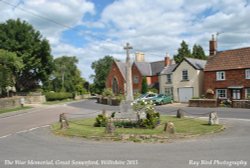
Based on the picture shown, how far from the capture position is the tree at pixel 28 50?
5581cm

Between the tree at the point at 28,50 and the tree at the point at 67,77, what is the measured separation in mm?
27296

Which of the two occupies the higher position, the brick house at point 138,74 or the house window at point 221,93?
the brick house at point 138,74

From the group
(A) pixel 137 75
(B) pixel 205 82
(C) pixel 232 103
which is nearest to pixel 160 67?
(A) pixel 137 75

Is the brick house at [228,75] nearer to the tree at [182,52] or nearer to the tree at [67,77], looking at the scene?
the tree at [182,52]

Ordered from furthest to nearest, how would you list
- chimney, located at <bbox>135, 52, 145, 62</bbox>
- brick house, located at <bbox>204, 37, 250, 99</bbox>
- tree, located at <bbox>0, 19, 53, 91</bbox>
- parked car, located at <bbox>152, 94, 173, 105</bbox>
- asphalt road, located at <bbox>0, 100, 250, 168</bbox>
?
chimney, located at <bbox>135, 52, 145, 62</bbox> < tree, located at <bbox>0, 19, 53, 91</bbox> < parked car, located at <bbox>152, 94, 173, 105</bbox> < brick house, located at <bbox>204, 37, 250, 99</bbox> < asphalt road, located at <bbox>0, 100, 250, 168</bbox>

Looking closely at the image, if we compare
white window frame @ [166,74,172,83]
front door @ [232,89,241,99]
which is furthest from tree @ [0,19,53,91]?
front door @ [232,89,241,99]

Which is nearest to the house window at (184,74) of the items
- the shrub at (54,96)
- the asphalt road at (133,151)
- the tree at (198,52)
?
the tree at (198,52)

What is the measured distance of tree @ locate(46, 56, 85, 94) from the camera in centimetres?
9381

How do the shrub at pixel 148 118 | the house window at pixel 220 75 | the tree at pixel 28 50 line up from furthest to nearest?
the tree at pixel 28 50 → the house window at pixel 220 75 → the shrub at pixel 148 118

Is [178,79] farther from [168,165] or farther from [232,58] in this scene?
[168,165]

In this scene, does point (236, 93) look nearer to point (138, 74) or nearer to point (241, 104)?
point (241, 104)

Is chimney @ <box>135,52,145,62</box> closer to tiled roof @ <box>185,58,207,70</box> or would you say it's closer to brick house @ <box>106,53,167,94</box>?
brick house @ <box>106,53,167,94</box>

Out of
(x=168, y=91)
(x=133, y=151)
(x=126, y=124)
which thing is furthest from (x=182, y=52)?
(x=133, y=151)

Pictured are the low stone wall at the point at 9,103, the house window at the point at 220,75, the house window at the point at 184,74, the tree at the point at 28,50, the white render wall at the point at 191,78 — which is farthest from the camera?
the tree at the point at 28,50
